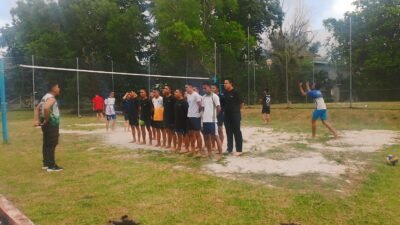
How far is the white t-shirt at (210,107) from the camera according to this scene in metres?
8.73

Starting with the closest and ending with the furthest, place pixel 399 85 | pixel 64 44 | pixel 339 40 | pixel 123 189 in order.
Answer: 1. pixel 123 189
2. pixel 399 85
3. pixel 339 40
4. pixel 64 44

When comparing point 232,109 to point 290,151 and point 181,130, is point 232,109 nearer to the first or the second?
point 181,130

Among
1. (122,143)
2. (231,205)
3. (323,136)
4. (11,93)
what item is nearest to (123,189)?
(231,205)

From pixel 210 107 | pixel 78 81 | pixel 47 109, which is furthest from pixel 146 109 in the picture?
pixel 78 81

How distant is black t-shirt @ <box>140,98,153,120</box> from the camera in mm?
11211

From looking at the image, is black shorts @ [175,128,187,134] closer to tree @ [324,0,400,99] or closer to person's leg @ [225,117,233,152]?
person's leg @ [225,117,233,152]

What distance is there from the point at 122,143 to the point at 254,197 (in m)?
7.10

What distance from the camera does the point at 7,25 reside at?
150ft

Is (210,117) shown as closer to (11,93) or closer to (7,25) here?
(11,93)

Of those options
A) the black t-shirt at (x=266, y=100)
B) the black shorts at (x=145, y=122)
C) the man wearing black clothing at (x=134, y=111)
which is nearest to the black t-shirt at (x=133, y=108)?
the man wearing black clothing at (x=134, y=111)

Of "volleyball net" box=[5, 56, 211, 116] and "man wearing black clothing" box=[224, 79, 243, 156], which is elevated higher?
"volleyball net" box=[5, 56, 211, 116]

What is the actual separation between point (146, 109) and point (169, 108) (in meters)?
1.35

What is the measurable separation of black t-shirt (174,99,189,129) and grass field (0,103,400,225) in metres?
0.88

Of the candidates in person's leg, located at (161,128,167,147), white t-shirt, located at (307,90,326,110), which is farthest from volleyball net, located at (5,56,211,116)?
person's leg, located at (161,128,167,147)
